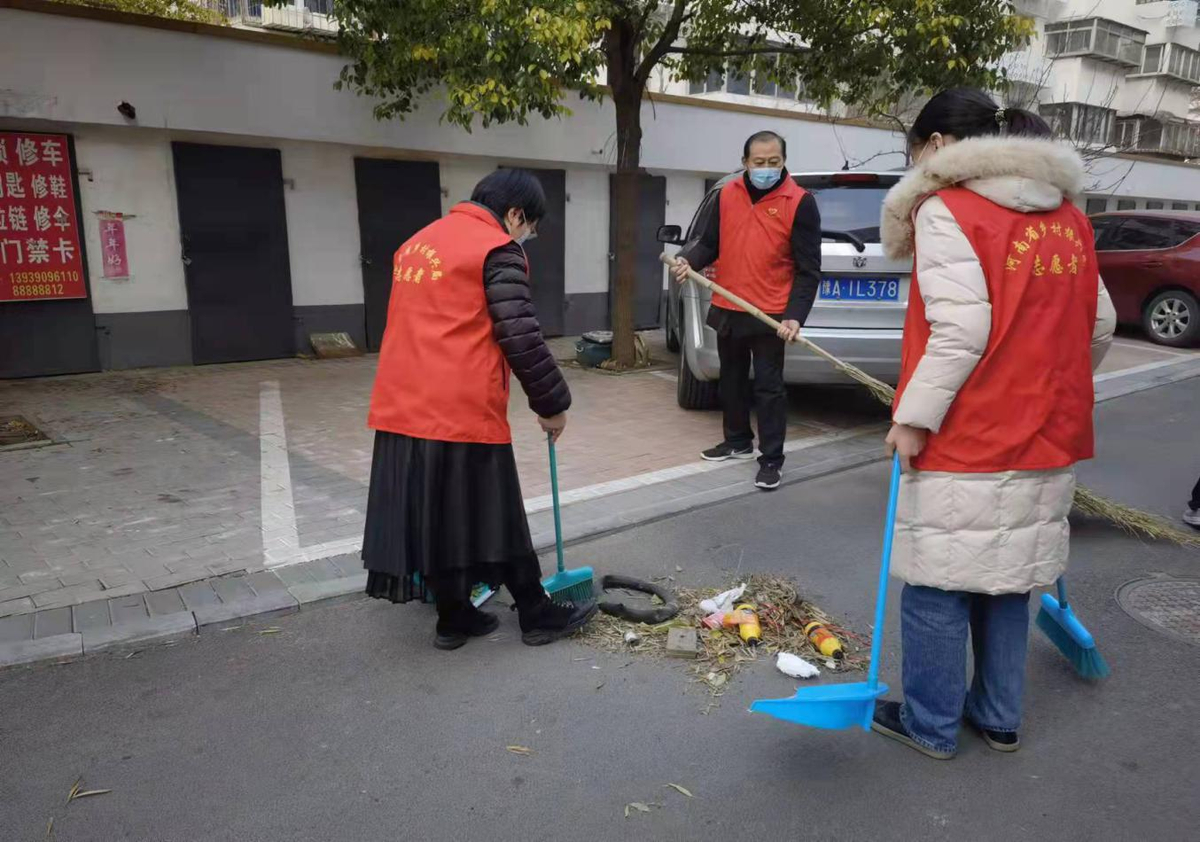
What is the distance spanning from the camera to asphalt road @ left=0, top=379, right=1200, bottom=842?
2449 millimetres

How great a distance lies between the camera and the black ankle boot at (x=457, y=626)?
340 centimetres

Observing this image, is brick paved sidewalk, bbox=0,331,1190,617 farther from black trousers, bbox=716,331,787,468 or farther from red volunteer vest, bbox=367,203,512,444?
red volunteer vest, bbox=367,203,512,444

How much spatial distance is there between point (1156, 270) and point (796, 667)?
11.2 metres

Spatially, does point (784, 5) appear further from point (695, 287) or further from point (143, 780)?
point (143, 780)

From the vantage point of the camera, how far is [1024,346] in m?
2.39

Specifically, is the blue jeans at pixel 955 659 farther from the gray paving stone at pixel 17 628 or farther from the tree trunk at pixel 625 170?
the tree trunk at pixel 625 170

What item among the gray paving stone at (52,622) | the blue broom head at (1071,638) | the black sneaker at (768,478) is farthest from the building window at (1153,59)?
the gray paving stone at (52,622)

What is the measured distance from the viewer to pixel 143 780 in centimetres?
262

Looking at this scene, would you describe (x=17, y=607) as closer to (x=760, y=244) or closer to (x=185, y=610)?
(x=185, y=610)

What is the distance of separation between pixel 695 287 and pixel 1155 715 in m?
4.24

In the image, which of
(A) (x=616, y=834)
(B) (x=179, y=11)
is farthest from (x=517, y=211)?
(B) (x=179, y=11)

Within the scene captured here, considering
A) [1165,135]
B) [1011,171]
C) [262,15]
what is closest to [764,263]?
[1011,171]

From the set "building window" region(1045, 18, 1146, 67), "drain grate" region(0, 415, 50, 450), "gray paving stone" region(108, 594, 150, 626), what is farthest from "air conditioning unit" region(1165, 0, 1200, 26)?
"gray paving stone" region(108, 594, 150, 626)

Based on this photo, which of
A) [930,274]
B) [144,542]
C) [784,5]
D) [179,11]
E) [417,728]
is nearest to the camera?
[930,274]
